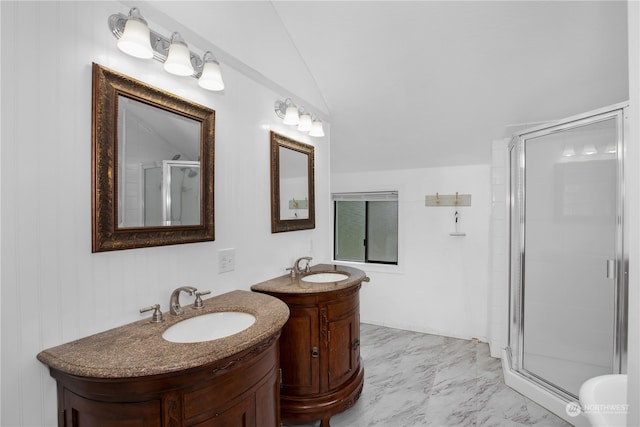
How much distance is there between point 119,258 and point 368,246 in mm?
3092

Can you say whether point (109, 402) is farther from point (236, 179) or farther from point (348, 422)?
point (348, 422)

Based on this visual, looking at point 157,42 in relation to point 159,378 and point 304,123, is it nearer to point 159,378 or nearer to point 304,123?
point 304,123

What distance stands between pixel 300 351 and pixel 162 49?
1.72 metres

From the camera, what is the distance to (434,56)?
7.43ft

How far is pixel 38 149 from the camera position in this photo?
1042 mm

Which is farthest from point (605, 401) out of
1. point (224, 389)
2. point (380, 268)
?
point (380, 268)

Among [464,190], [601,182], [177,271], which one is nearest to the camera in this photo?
[177,271]

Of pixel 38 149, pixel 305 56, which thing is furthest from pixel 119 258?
pixel 305 56

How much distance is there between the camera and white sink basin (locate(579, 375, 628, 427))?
2.69 ft

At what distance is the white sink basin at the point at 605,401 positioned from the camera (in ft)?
2.69

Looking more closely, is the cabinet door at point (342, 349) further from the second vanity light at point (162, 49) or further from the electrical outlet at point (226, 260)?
the second vanity light at point (162, 49)

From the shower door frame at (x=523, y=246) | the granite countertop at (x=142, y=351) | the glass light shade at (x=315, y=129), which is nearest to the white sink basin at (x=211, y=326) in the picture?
the granite countertop at (x=142, y=351)

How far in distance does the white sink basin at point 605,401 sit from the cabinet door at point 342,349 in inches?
48.9

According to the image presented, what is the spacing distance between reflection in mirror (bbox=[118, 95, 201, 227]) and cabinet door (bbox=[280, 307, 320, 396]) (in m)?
0.82
